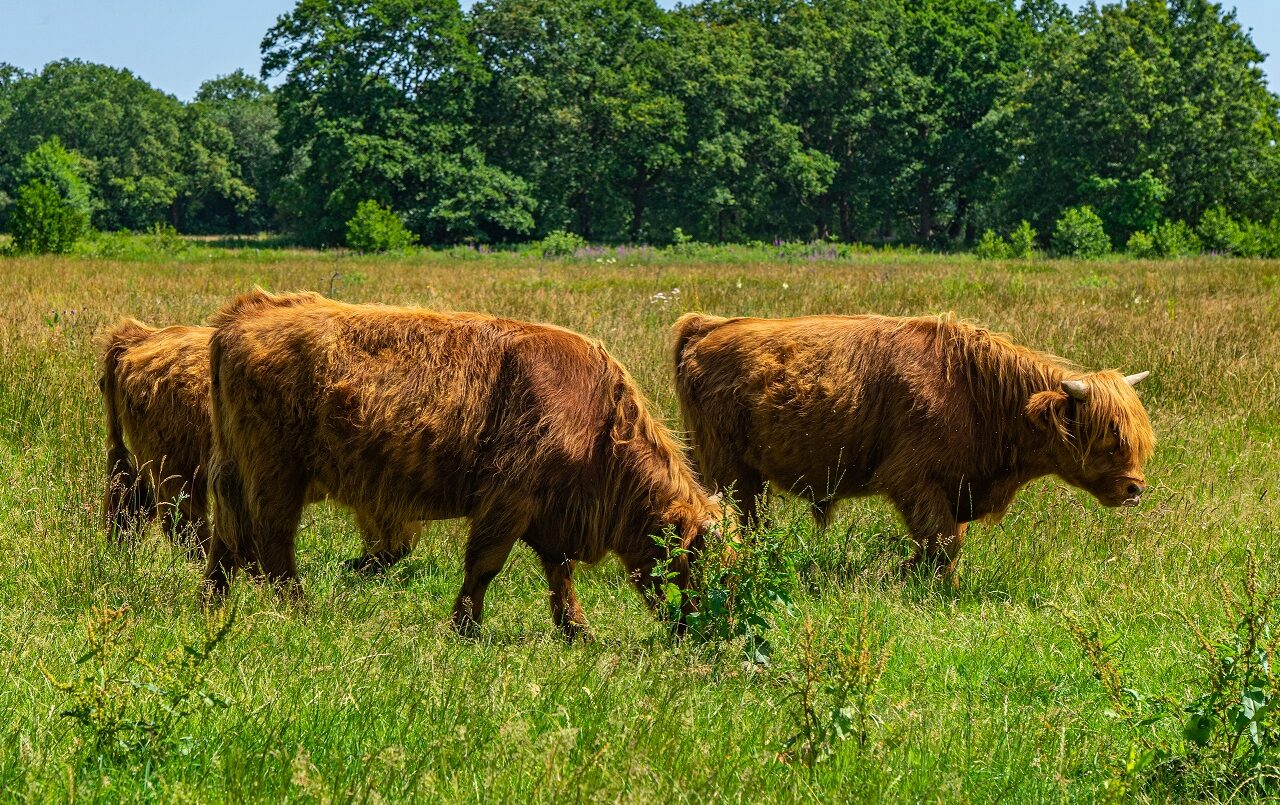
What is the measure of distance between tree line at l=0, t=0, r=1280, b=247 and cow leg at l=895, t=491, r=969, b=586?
42.1 m

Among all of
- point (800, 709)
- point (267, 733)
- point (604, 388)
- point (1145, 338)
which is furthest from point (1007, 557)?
point (1145, 338)

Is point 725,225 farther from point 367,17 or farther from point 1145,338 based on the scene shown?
point 1145,338

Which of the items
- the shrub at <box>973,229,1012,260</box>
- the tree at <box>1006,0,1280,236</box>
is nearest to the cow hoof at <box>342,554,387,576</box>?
the shrub at <box>973,229,1012,260</box>

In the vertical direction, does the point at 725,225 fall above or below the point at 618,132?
below

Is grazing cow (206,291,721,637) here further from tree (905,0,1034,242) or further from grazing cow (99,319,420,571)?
tree (905,0,1034,242)

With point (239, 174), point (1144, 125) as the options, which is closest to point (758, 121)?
point (1144, 125)

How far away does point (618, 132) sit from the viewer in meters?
58.4

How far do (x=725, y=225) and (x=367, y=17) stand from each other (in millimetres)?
23305

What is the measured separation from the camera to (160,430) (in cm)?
589

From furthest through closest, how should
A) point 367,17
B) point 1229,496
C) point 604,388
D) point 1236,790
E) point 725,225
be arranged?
point 725,225 → point 367,17 → point 1229,496 → point 604,388 → point 1236,790

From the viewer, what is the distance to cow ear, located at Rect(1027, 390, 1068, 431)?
231 inches

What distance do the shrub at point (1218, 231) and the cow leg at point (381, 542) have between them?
1798 inches

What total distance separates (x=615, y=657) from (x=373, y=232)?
3829 centimetres

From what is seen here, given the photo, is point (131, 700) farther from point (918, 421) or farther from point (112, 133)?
point (112, 133)
